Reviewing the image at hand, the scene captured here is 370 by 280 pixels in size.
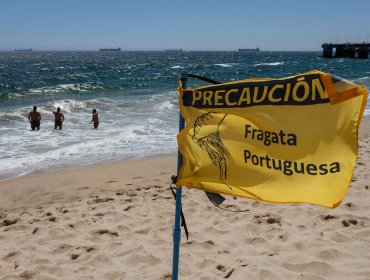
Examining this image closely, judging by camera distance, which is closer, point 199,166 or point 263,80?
point 263,80

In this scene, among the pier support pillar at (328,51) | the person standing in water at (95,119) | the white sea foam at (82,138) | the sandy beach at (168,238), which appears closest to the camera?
the sandy beach at (168,238)

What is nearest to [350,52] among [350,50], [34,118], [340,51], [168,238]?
[350,50]

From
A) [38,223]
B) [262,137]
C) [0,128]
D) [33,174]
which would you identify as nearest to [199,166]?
[262,137]

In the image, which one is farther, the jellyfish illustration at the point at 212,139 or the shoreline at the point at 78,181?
the shoreline at the point at 78,181

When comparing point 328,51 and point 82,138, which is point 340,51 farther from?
point 82,138

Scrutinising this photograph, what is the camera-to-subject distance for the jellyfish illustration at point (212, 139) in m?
2.76

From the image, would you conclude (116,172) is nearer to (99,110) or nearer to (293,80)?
(293,80)

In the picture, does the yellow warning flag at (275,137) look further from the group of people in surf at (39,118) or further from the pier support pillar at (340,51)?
the pier support pillar at (340,51)

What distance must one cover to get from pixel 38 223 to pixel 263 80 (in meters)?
4.73

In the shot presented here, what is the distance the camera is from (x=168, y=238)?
5316mm

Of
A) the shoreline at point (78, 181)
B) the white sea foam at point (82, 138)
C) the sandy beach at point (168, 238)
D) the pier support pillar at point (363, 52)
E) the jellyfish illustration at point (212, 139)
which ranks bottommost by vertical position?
the white sea foam at point (82, 138)

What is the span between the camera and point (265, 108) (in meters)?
2.63

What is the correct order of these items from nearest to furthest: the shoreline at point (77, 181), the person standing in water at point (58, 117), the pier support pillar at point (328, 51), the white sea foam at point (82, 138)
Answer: the shoreline at point (77, 181)
the white sea foam at point (82, 138)
the person standing in water at point (58, 117)
the pier support pillar at point (328, 51)

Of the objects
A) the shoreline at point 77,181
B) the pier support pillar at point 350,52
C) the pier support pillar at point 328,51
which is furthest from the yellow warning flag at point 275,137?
the pier support pillar at point 328,51
